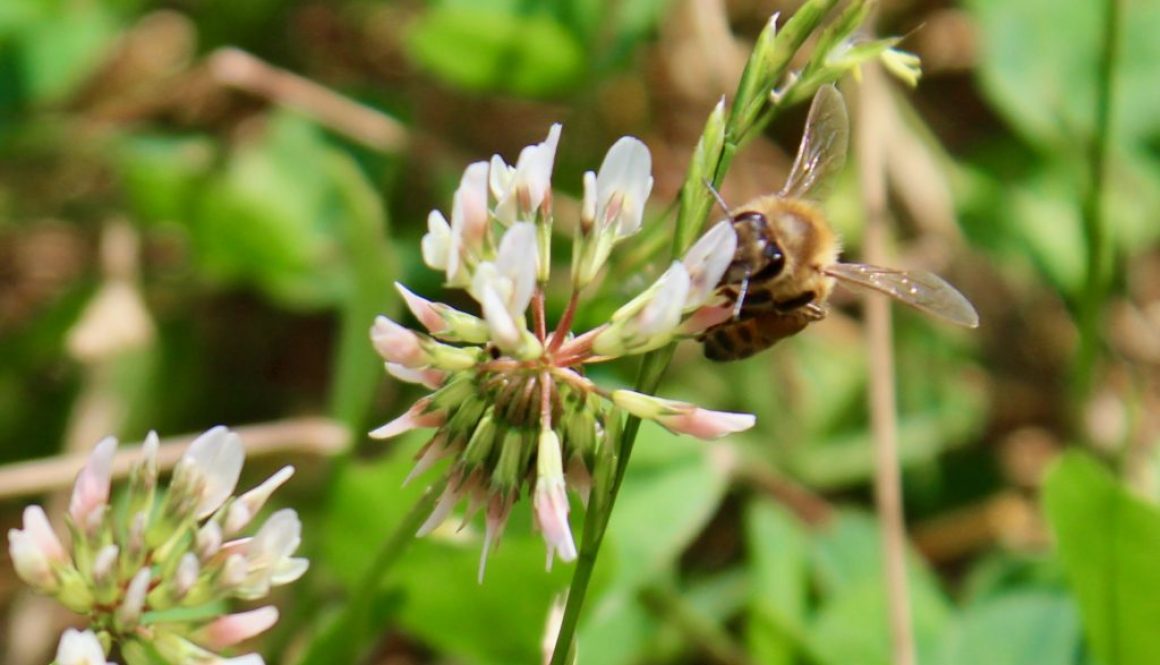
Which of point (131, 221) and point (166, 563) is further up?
point (166, 563)

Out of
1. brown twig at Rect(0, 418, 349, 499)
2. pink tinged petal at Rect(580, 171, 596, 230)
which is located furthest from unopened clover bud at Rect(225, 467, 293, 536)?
brown twig at Rect(0, 418, 349, 499)

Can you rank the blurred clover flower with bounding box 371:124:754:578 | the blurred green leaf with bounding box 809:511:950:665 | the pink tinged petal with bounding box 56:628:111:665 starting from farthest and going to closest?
the blurred green leaf with bounding box 809:511:950:665 → the blurred clover flower with bounding box 371:124:754:578 → the pink tinged petal with bounding box 56:628:111:665

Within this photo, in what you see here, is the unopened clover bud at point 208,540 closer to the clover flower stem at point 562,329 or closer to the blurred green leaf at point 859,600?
the clover flower stem at point 562,329

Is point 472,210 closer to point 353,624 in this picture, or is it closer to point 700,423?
point 700,423

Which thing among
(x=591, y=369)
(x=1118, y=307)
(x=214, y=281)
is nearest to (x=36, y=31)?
(x=214, y=281)

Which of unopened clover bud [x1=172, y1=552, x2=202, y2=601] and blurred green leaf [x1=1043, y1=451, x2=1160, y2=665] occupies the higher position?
unopened clover bud [x1=172, y1=552, x2=202, y2=601]

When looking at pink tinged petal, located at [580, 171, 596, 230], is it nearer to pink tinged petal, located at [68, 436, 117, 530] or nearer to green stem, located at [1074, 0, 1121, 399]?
pink tinged petal, located at [68, 436, 117, 530]

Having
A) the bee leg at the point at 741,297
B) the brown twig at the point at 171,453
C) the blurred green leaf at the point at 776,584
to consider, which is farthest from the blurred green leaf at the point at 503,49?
the bee leg at the point at 741,297

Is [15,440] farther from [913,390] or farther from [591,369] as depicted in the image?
[913,390]
